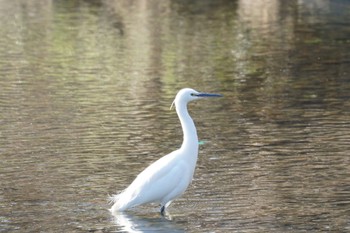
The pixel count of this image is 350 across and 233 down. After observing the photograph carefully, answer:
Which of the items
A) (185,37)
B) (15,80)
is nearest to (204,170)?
(15,80)

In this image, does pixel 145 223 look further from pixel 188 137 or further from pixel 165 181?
pixel 188 137

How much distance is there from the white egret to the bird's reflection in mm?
114

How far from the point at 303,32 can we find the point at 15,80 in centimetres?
1059

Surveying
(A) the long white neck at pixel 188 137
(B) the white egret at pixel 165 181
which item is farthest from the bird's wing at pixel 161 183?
(A) the long white neck at pixel 188 137

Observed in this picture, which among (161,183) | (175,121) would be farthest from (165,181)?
(175,121)

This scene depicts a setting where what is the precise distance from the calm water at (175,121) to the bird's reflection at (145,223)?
0.06ft

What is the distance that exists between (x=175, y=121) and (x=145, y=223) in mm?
5322

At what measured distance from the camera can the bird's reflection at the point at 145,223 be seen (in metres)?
10.5

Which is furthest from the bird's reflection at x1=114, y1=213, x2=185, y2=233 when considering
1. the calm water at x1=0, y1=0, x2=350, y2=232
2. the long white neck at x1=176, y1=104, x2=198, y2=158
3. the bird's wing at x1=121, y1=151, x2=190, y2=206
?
the long white neck at x1=176, y1=104, x2=198, y2=158

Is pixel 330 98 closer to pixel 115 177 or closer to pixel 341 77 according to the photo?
pixel 341 77

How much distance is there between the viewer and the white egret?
10.8m

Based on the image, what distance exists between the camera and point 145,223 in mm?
10773

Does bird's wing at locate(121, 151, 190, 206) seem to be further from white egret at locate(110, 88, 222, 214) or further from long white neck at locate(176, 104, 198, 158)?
long white neck at locate(176, 104, 198, 158)

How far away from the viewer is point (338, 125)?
50.9 ft
